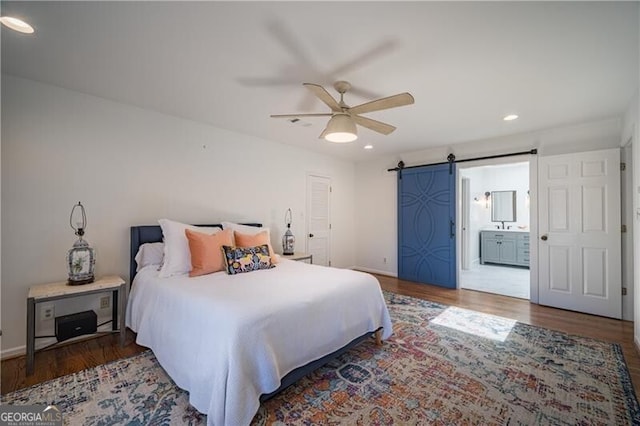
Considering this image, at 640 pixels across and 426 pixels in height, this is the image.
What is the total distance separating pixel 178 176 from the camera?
3.57 metres

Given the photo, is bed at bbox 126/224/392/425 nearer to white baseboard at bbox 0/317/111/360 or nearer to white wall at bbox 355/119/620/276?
white baseboard at bbox 0/317/111/360

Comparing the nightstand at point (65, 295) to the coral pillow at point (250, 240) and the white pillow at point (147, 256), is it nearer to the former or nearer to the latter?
the white pillow at point (147, 256)

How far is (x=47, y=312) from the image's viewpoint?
2668 millimetres

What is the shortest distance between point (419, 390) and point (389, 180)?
170 inches

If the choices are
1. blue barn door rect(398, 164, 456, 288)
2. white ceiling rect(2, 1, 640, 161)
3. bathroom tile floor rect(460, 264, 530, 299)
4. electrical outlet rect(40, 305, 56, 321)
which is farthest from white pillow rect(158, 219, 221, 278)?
bathroom tile floor rect(460, 264, 530, 299)

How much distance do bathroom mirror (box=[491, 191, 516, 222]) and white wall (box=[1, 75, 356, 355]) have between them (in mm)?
6622

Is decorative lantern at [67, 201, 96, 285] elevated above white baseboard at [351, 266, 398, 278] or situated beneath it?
elevated above

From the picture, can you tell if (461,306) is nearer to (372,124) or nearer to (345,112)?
(372,124)

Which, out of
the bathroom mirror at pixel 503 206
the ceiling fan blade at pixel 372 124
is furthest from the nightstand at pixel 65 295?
the bathroom mirror at pixel 503 206

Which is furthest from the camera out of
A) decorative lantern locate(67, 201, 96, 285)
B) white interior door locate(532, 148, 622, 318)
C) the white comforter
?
Answer: white interior door locate(532, 148, 622, 318)

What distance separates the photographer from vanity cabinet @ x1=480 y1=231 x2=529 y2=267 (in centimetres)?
676

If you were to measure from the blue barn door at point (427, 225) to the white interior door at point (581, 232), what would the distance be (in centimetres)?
128

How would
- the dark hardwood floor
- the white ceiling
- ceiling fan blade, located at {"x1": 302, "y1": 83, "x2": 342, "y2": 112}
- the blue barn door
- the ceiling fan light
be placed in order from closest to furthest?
the white ceiling
ceiling fan blade, located at {"x1": 302, "y1": 83, "x2": 342, "y2": 112}
the dark hardwood floor
the ceiling fan light
the blue barn door

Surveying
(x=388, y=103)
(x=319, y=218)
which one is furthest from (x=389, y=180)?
(x=388, y=103)
